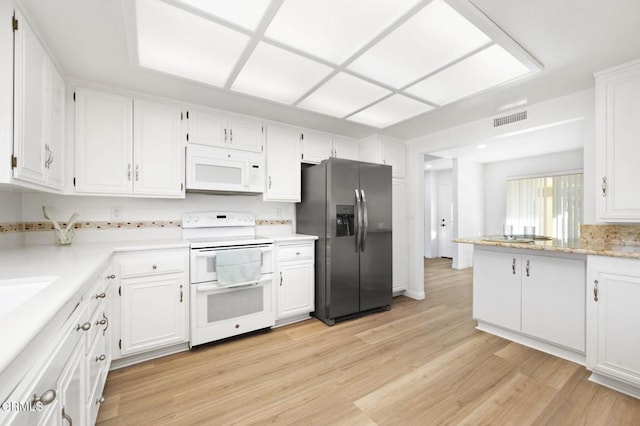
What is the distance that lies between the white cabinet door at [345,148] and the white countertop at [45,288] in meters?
2.36

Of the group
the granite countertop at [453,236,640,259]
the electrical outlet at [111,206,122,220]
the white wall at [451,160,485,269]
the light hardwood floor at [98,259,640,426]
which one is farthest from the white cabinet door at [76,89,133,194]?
the white wall at [451,160,485,269]

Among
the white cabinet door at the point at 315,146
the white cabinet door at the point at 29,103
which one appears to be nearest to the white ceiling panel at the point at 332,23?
the white cabinet door at the point at 29,103

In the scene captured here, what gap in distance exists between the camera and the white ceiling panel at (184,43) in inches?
61.8

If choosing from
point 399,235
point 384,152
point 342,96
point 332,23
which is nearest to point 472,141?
point 384,152

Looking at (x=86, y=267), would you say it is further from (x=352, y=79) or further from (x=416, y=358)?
(x=416, y=358)

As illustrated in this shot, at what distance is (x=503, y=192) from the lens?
624 cm

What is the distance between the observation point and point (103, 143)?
235 centimetres

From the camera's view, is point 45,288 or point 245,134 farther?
point 245,134

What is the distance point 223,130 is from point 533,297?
3.39 m

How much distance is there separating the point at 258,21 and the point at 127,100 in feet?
5.19

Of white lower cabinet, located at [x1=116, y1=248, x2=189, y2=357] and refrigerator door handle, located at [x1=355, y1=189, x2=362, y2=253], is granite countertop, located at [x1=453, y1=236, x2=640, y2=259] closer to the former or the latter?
refrigerator door handle, located at [x1=355, y1=189, x2=362, y2=253]

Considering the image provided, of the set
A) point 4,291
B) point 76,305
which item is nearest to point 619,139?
point 76,305

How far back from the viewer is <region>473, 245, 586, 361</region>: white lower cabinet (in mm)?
2287

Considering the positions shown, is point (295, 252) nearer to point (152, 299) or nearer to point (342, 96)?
point (152, 299)
